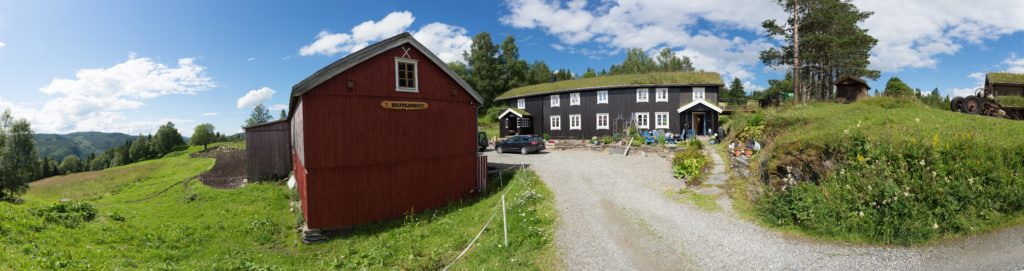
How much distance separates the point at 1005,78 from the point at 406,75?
35851 millimetres

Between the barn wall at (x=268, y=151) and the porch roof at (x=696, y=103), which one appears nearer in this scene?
the barn wall at (x=268, y=151)

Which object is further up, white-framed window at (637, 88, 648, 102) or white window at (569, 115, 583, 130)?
white-framed window at (637, 88, 648, 102)

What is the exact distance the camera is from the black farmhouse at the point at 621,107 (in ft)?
104

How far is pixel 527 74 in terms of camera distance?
230 ft

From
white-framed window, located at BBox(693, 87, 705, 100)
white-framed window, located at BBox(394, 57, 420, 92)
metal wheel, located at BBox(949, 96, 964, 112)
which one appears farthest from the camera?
white-framed window, located at BBox(693, 87, 705, 100)

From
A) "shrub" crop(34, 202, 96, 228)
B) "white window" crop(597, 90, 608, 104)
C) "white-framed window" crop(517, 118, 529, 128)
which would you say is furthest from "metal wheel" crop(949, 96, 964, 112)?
"shrub" crop(34, 202, 96, 228)

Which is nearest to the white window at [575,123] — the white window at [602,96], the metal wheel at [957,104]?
the white window at [602,96]

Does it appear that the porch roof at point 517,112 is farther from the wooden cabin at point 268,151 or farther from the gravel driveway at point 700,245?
the gravel driveway at point 700,245

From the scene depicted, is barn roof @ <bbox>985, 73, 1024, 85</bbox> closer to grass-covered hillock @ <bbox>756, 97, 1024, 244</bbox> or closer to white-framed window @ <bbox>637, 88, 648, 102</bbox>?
white-framed window @ <bbox>637, 88, 648, 102</bbox>

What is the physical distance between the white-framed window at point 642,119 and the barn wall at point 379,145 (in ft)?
66.3

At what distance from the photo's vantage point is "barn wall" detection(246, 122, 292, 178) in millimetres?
23156

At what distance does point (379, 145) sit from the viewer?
14398 millimetres

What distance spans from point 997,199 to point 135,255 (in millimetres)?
20380

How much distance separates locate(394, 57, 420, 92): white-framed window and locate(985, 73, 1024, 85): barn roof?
113 feet
